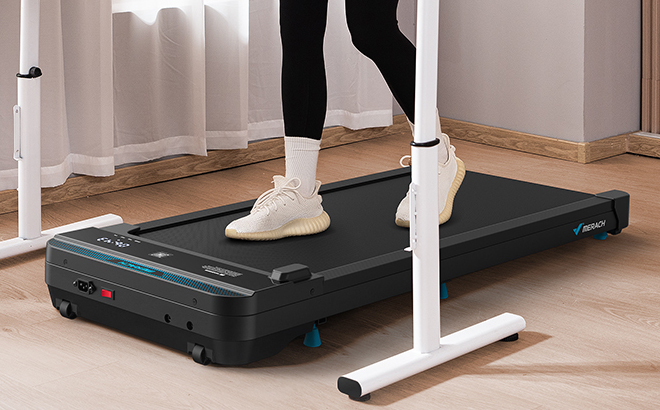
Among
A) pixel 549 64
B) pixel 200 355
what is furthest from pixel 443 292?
pixel 549 64

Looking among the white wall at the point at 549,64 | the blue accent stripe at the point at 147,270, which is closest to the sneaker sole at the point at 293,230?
the blue accent stripe at the point at 147,270

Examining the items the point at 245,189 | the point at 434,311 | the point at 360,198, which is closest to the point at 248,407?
the point at 434,311

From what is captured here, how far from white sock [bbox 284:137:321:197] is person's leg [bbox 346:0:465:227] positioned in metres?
0.23

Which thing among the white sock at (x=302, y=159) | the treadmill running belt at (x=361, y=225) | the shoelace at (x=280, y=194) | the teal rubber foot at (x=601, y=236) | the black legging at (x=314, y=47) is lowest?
the teal rubber foot at (x=601, y=236)

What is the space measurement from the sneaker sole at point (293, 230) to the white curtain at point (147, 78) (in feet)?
3.35

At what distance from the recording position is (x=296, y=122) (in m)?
1.83

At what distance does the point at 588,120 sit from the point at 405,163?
71cm

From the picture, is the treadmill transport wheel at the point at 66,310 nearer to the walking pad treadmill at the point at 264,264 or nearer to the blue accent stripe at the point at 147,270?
the walking pad treadmill at the point at 264,264

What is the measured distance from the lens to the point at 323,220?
6.29 ft

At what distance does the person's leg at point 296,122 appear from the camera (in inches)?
71.6

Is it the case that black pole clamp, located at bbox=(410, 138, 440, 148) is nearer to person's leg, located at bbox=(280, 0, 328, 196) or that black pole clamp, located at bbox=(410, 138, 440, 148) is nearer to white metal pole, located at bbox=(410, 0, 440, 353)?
white metal pole, located at bbox=(410, 0, 440, 353)

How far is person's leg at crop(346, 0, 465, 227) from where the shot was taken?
6.10 feet

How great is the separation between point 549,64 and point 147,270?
219 centimetres

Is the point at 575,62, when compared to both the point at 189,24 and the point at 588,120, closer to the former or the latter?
the point at 588,120
